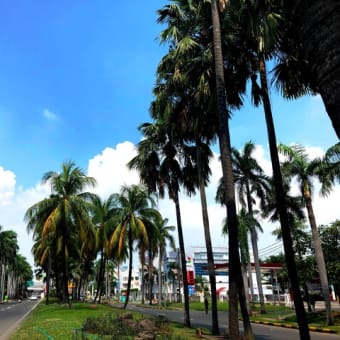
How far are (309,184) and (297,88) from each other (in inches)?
541

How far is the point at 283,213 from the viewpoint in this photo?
35.8 ft

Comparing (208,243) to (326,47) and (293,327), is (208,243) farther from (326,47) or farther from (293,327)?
(326,47)

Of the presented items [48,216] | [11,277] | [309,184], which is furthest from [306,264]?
[11,277]

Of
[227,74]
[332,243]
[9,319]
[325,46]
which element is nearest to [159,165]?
[227,74]

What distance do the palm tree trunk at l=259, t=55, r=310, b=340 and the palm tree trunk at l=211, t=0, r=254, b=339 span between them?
1.38 m

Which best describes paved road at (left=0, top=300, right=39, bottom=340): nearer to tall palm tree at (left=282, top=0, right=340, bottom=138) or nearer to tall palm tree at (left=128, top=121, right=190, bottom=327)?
tall palm tree at (left=128, top=121, right=190, bottom=327)

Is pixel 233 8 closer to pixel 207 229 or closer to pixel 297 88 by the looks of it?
pixel 297 88

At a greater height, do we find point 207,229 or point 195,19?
point 195,19

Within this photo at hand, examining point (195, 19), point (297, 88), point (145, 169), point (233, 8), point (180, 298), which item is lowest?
Result: point (180, 298)

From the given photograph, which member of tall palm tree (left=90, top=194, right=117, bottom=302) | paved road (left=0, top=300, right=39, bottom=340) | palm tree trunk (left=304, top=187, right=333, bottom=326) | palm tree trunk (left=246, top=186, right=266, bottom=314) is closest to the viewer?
paved road (left=0, top=300, right=39, bottom=340)

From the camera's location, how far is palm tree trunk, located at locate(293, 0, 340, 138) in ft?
10.2

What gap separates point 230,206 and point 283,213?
173 centimetres

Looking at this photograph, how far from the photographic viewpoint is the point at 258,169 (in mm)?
32406

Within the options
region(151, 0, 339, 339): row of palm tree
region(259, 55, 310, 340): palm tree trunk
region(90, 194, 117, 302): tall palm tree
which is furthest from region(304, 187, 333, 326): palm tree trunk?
region(90, 194, 117, 302): tall palm tree
